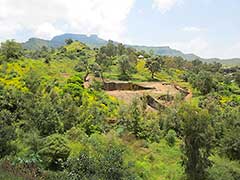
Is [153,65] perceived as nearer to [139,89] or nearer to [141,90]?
[139,89]

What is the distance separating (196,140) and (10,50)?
106 ft

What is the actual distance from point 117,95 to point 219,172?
1023 inches

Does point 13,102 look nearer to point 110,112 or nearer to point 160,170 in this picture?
point 110,112

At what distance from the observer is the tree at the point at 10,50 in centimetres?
4488

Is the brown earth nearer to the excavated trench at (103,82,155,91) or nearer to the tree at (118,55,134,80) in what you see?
the excavated trench at (103,82,155,91)

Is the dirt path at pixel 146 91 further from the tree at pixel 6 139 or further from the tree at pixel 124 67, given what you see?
the tree at pixel 6 139

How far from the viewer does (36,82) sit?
114 feet

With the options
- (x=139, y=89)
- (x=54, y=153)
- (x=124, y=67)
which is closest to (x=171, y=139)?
(x=54, y=153)

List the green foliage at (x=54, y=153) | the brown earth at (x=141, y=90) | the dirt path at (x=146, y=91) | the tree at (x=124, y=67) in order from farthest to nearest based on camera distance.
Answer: the tree at (x=124, y=67)
the dirt path at (x=146, y=91)
the brown earth at (x=141, y=90)
the green foliage at (x=54, y=153)

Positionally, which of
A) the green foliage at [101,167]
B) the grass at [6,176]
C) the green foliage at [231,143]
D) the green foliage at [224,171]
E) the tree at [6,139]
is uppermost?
the grass at [6,176]

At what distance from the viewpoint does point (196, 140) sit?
19.8 meters

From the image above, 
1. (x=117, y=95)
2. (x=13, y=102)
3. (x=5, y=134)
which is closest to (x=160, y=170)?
(x=5, y=134)

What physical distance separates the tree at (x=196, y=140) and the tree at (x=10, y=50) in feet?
102

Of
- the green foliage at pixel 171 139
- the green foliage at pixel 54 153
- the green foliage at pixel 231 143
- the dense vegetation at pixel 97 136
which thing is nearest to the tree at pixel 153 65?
the dense vegetation at pixel 97 136
